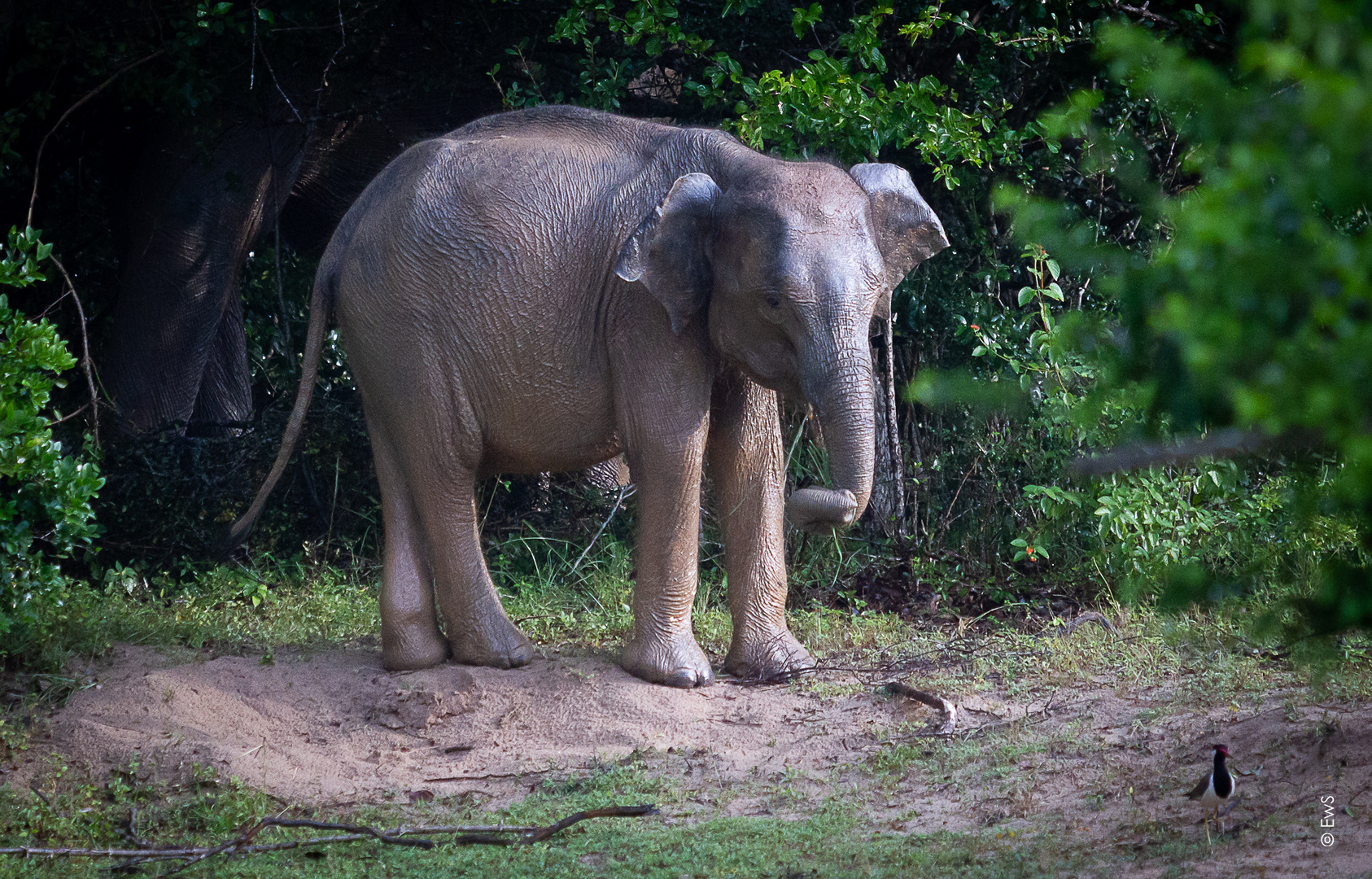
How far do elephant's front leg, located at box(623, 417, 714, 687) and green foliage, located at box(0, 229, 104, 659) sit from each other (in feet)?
6.80

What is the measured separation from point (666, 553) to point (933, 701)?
1.19 metres

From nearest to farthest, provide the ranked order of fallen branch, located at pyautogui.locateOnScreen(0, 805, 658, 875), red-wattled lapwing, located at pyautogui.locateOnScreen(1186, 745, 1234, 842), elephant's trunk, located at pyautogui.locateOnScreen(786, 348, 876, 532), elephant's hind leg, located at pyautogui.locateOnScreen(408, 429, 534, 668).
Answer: red-wattled lapwing, located at pyautogui.locateOnScreen(1186, 745, 1234, 842)
fallen branch, located at pyautogui.locateOnScreen(0, 805, 658, 875)
elephant's trunk, located at pyautogui.locateOnScreen(786, 348, 876, 532)
elephant's hind leg, located at pyautogui.locateOnScreen(408, 429, 534, 668)

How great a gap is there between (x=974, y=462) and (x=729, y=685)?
8.00 ft

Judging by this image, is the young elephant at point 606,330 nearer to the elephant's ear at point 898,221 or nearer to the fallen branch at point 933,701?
the elephant's ear at point 898,221

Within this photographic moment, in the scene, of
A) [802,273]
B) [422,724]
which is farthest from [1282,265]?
[422,724]

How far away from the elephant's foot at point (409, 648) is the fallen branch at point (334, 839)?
1.45 m

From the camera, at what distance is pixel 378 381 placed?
17.7ft

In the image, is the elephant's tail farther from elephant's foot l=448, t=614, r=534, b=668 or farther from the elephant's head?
the elephant's head

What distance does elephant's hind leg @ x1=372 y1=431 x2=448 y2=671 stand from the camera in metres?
5.41

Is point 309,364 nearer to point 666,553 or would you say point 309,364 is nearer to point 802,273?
point 666,553

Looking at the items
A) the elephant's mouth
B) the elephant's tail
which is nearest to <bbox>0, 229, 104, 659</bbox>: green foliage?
the elephant's tail

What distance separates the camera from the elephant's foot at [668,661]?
17.0 feet

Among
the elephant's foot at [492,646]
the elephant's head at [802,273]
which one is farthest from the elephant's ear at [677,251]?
the elephant's foot at [492,646]

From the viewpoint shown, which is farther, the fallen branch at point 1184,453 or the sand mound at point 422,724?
the sand mound at point 422,724
